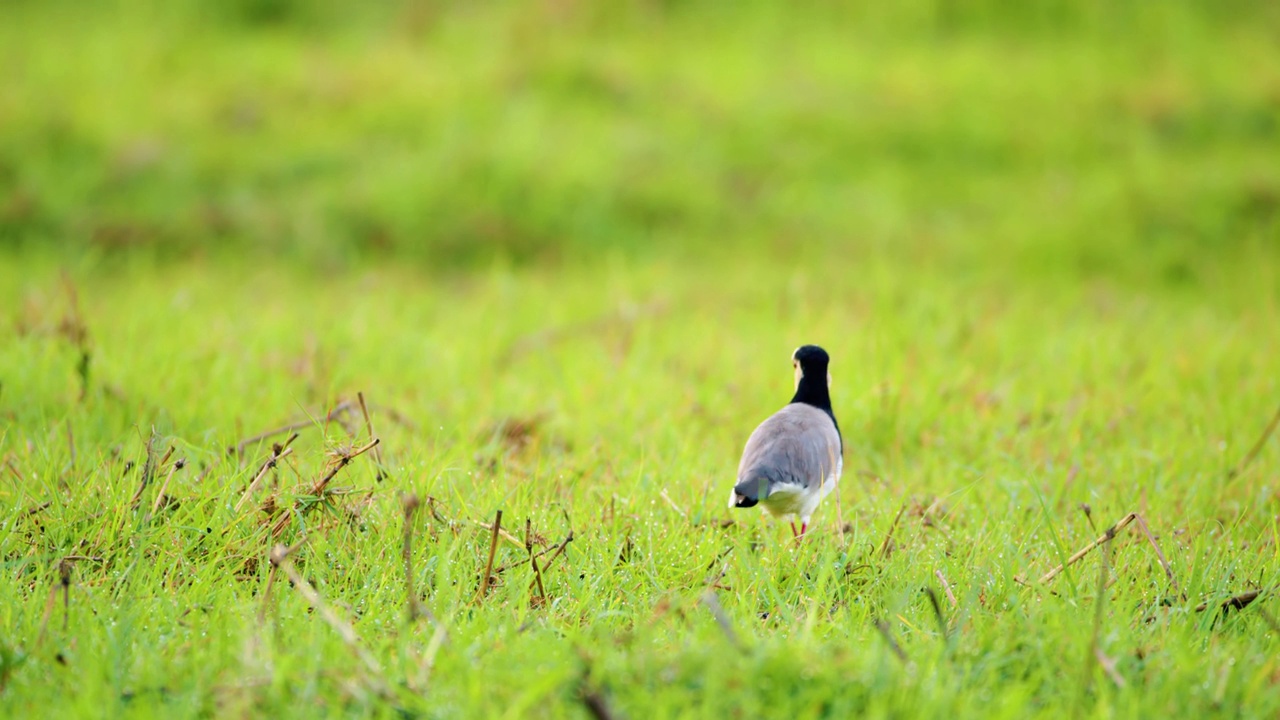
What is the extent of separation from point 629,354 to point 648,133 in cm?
384

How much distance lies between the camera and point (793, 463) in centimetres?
309

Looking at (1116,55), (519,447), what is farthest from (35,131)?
(1116,55)

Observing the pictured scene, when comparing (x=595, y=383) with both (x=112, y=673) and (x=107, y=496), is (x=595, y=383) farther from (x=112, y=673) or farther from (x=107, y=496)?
(x=112, y=673)

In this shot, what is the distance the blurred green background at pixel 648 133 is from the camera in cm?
755

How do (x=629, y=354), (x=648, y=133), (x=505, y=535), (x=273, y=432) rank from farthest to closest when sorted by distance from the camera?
1. (x=648, y=133)
2. (x=629, y=354)
3. (x=273, y=432)
4. (x=505, y=535)

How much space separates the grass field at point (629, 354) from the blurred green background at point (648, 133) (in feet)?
0.14

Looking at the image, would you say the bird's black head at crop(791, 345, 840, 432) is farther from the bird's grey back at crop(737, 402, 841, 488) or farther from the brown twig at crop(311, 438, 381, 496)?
the brown twig at crop(311, 438, 381, 496)

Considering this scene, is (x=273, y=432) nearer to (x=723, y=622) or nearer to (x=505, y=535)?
(x=505, y=535)

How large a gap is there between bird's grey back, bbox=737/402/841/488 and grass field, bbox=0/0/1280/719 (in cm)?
20

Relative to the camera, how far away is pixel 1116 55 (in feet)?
33.3

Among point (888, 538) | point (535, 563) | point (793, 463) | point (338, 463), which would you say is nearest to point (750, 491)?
point (793, 463)

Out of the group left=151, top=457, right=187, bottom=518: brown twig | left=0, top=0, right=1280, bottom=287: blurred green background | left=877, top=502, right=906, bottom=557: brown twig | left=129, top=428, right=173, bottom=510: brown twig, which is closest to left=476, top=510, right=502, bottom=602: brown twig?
left=151, top=457, right=187, bottom=518: brown twig

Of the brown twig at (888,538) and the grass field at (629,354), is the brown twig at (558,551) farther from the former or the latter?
the brown twig at (888,538)

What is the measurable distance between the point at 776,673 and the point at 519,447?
1.96 meters
